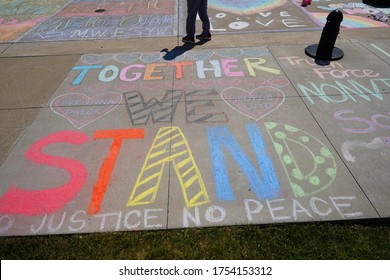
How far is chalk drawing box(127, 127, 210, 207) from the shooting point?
3258mm

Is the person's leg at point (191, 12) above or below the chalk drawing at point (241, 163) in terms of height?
above

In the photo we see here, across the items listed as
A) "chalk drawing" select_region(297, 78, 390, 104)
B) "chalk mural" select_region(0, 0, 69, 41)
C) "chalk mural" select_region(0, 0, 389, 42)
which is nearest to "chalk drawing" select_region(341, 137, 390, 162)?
"chalk drawing" select_region(297, 78, 390, 104)

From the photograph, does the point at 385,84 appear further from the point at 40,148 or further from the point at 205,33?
the point at 40,148

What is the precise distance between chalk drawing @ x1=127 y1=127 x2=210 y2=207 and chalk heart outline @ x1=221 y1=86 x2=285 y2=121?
111 centimetres

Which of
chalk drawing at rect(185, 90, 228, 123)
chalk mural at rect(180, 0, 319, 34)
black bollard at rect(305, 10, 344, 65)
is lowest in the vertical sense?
chalk drawing at rect(185, 90, 228, 123)

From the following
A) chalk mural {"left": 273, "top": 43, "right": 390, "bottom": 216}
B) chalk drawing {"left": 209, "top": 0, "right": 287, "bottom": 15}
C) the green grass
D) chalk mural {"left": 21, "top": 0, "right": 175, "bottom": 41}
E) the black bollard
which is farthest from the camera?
chalk drawing {"left": 209, "top": 0, "right": 287, "bottom": 15}

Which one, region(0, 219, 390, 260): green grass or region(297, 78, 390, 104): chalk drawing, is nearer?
region(0, 219, 390, 260): green grass

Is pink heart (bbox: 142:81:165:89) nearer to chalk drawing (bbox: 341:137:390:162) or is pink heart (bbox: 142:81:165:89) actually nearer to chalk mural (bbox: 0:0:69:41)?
chalk drawing (bbox: 341:137:390:162)

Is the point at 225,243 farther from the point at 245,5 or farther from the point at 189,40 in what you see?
the point at 245,5

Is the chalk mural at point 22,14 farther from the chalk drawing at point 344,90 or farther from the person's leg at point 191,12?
the chalk drawing at point 344,90

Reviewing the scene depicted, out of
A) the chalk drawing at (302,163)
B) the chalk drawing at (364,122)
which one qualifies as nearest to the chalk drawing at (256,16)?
the chalk drawing at (364,122)

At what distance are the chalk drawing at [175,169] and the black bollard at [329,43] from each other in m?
3.69

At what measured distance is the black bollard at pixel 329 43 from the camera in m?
5.65
